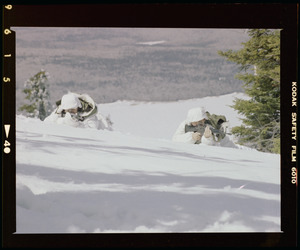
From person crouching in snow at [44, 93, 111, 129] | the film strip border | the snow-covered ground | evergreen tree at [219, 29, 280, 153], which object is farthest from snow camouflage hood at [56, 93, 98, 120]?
evergreen tree at [219, 29, 280, 153]

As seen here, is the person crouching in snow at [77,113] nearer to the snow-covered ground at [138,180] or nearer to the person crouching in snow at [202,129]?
the snow-covered ground at [138,180]

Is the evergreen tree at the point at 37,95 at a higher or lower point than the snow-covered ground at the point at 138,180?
higher

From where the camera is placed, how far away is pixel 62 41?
16.4 ft

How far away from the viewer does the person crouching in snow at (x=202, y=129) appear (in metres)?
5.16

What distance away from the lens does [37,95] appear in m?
5.04

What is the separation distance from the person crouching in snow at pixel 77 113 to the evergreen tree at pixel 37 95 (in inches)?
4.2

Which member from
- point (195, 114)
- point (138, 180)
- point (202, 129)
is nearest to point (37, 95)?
point (138, 180)

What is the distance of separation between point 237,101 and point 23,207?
8.31ft

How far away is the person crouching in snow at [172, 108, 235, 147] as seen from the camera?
5.16 meters

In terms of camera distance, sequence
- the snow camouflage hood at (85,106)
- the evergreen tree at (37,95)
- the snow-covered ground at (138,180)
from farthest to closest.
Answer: the snow camouflage hood at (85,106)
the evergreen tree at (37,95)
the snow-covered ground at (138,180)
